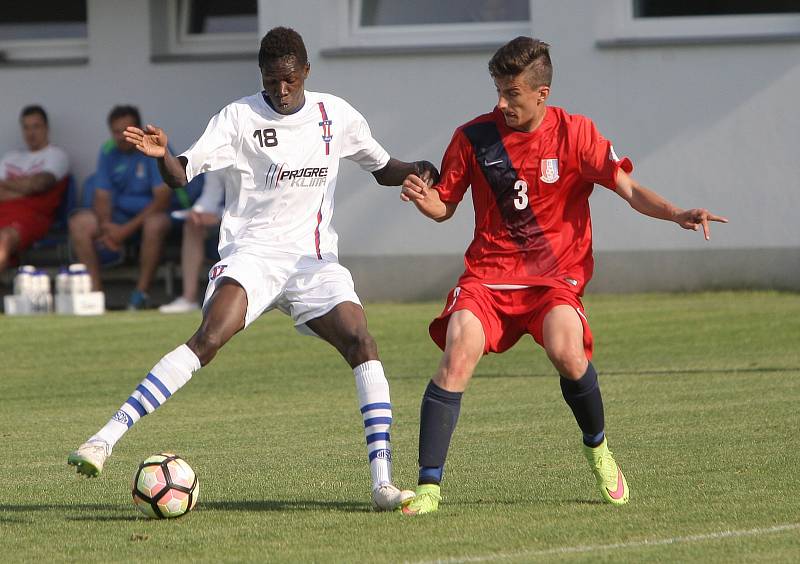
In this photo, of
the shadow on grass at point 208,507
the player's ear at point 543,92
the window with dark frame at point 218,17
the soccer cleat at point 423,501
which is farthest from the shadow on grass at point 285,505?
the window with dark frame at point 218,17

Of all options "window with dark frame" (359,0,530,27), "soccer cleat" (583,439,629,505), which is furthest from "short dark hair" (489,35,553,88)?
"window with dark frame" (359,0,530,27)

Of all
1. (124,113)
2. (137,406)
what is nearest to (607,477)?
(137,406)

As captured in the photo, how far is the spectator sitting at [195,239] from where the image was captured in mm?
16156

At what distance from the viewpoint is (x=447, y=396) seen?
6.53 m

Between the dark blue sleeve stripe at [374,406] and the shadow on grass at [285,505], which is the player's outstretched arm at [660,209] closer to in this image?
the dark blue sleeve stripe at [374,406]

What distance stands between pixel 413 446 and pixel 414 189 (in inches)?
85.8

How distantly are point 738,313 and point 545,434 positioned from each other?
20.6 feet

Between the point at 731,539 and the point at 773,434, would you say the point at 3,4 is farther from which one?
the point at 731,539

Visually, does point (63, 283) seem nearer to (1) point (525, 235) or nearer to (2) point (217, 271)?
(2) point (217, 271)

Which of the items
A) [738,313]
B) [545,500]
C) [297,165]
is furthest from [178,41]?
[545,500]

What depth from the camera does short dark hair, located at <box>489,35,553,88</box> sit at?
21.7 ft

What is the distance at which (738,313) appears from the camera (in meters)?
14.6

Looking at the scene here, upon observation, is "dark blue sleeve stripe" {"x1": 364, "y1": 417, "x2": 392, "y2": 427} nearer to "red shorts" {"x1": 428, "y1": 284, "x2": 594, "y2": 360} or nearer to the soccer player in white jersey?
the soccer player in white jersey

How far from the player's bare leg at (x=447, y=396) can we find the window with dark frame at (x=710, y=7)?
404 inches
